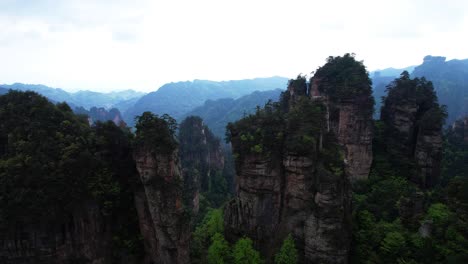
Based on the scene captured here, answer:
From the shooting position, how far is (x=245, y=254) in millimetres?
20562

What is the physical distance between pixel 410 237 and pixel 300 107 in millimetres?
10782

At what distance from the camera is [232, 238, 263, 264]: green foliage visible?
2034 centimetres

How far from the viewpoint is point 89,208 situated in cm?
1831

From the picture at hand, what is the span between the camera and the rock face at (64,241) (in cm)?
1716

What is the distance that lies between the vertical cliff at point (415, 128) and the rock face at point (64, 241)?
26800 mm

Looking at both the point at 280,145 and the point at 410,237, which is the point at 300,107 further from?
the point at 410,237

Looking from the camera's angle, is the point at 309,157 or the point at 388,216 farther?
the point at 388,216

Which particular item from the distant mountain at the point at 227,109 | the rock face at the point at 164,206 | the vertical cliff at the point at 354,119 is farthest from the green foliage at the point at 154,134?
the distant mountain at the point at 227,109

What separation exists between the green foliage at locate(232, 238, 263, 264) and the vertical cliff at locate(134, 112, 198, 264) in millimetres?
3279

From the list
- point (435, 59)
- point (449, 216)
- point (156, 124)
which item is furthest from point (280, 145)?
point (435, 59)

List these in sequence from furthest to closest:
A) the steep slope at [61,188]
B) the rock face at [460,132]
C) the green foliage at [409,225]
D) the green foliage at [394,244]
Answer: the rock face at [460,132] → the green foliage at [394,244] → the green foliage at [409,225] → the steep slope at [61,188]

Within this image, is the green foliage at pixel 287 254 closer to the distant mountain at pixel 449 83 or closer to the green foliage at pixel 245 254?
the green foliage at pixel 245 254

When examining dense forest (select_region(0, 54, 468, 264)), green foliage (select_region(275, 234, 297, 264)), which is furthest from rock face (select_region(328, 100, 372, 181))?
green foliage (select_region(275, 234, 297, 264))

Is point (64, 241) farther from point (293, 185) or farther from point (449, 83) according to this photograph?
point (449, 83)
